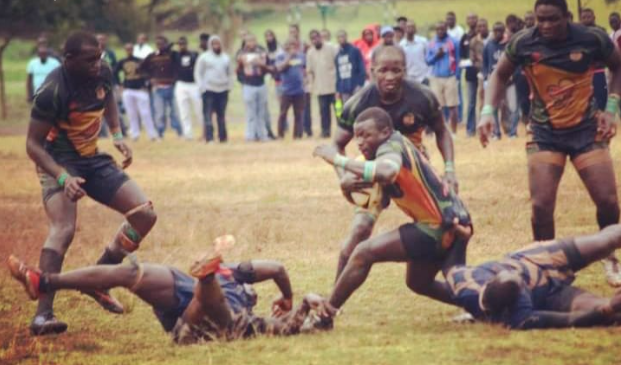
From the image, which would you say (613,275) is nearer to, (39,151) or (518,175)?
(39,151)

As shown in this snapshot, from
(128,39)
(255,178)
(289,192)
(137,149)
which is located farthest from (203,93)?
(128,39)

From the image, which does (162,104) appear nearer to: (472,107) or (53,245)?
(472,107)

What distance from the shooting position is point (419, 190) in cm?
860

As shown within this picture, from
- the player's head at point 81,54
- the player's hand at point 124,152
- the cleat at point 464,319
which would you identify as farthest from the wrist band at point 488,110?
the player's head at point 81,54

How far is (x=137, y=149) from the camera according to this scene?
27484 mm

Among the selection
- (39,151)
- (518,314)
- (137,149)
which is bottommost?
(137,149)

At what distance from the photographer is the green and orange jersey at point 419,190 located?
28.1 feet

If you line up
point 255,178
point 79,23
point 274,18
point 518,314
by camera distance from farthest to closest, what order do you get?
point 274,18 → point 79,23 → point 255,178 → point 518,314

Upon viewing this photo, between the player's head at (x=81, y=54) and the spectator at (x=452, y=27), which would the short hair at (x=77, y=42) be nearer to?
the player's head at (x=81, y=54)

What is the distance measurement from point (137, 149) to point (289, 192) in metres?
9.26

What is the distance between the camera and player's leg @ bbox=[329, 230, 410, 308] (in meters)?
8.67

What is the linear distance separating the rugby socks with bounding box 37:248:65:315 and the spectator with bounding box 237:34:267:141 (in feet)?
61.4

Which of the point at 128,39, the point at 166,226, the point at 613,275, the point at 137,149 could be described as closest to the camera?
the point at 613,275

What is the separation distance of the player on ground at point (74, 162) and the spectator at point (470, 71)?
1627 cm
